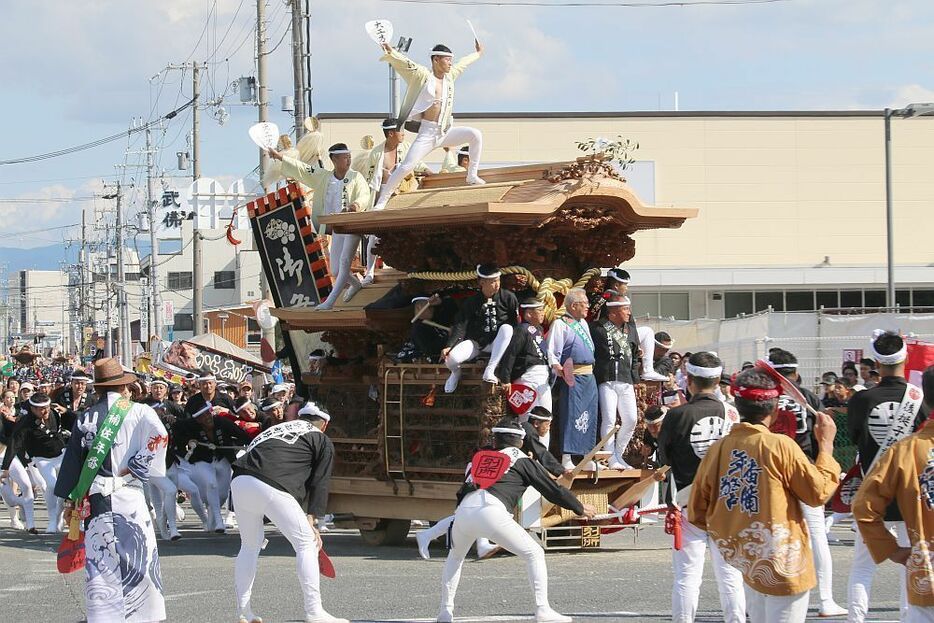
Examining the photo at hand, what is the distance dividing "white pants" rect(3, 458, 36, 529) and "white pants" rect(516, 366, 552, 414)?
758cm

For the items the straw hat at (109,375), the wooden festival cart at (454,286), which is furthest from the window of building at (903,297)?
the straw hat at (109,375)

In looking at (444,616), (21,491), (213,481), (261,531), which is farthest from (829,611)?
(21,491)

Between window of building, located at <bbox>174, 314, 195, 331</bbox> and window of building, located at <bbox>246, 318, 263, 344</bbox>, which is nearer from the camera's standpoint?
window of building, located at <bbox>246, 318, 263, 344</bbox>

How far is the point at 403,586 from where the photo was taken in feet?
38.4

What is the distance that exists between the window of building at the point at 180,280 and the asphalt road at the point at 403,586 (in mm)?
73472

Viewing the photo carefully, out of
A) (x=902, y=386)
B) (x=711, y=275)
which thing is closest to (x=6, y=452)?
(x=902, y=386)

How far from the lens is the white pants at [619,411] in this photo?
13.6 meters

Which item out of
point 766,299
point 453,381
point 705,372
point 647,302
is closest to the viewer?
point 705,372

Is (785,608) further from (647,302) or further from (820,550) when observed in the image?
(647,302)

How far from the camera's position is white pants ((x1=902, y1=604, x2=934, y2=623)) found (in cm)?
616

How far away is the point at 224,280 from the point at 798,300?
42.1 meters

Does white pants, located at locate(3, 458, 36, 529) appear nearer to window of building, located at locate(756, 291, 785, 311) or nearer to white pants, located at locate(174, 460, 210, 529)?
white pants, located at locate(174, 460, 210, 529)

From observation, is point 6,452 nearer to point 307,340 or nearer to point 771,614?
point 307,340

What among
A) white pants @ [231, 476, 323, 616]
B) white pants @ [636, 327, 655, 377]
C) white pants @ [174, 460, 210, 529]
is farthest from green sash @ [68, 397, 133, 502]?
white pants @ [174, 460, 210, 529]
